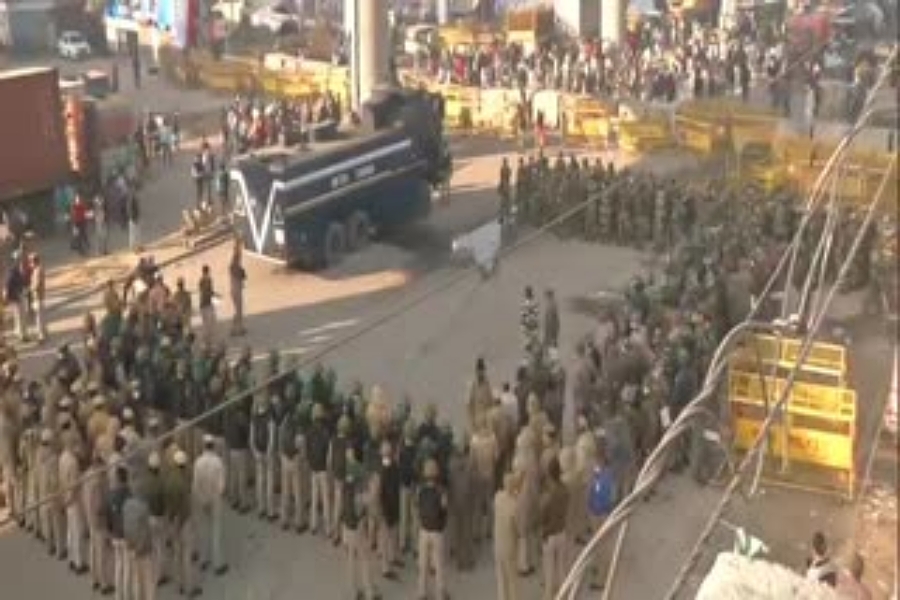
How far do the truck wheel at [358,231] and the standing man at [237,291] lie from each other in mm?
2757

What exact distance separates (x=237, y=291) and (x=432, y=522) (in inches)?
306

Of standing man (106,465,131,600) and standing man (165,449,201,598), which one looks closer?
standing man (106,465,131,600)

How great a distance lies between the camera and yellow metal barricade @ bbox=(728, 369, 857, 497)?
1345cm

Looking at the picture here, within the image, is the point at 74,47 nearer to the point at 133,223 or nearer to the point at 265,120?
the point at 265,120

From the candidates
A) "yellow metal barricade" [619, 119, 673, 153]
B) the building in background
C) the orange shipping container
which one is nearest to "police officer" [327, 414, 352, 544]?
the orange shipping container

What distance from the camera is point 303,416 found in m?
12.4

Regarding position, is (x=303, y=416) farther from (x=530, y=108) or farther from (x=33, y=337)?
(x=530, y=108)

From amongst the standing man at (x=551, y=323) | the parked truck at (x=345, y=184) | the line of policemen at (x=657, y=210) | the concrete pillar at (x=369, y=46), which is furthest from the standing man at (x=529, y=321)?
the concrete pillar at (x=369, y=46)

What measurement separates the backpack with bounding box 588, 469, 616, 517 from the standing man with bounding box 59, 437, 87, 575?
4.30 meters

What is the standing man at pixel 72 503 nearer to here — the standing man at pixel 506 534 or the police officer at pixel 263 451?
the police officer at pixel 263 451

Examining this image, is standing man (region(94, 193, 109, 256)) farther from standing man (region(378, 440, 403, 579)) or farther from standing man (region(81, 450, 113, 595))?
standing man (region(378, 440, 403, 579))

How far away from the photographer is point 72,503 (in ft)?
39.7

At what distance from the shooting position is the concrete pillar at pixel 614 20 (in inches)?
1422

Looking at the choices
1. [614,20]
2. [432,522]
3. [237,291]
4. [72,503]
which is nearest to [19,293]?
[237,291]
